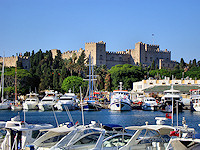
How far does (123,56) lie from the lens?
141m

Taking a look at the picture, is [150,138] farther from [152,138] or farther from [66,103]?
[66,103]

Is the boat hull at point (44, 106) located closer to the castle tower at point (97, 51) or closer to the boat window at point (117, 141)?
the boat window at point (117, 141)

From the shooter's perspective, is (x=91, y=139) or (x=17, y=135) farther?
(x=17, y=135)

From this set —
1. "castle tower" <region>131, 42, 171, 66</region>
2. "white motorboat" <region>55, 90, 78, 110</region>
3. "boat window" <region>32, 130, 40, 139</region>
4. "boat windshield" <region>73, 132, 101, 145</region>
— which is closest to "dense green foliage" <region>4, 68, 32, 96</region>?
"white motorboat" <region>55, 90, 78, 110</region>

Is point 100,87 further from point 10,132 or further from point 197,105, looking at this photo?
point 10,132

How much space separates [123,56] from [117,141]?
124044mm

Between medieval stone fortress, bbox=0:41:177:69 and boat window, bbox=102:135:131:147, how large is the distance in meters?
110

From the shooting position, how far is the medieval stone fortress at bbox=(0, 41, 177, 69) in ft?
428

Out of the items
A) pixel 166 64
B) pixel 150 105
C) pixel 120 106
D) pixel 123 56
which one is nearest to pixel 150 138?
pixel 120 106

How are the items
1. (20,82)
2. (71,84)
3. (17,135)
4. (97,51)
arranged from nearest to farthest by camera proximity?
(17,135) < (20,82) < (71,84) < (97,51)

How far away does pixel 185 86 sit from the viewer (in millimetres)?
86250

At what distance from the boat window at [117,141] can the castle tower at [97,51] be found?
11029 centimetres

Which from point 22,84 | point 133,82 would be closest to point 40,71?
point 22,84

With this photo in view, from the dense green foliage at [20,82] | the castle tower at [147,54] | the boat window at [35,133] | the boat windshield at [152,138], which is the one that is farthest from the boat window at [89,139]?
the castle tower at [147,54]
